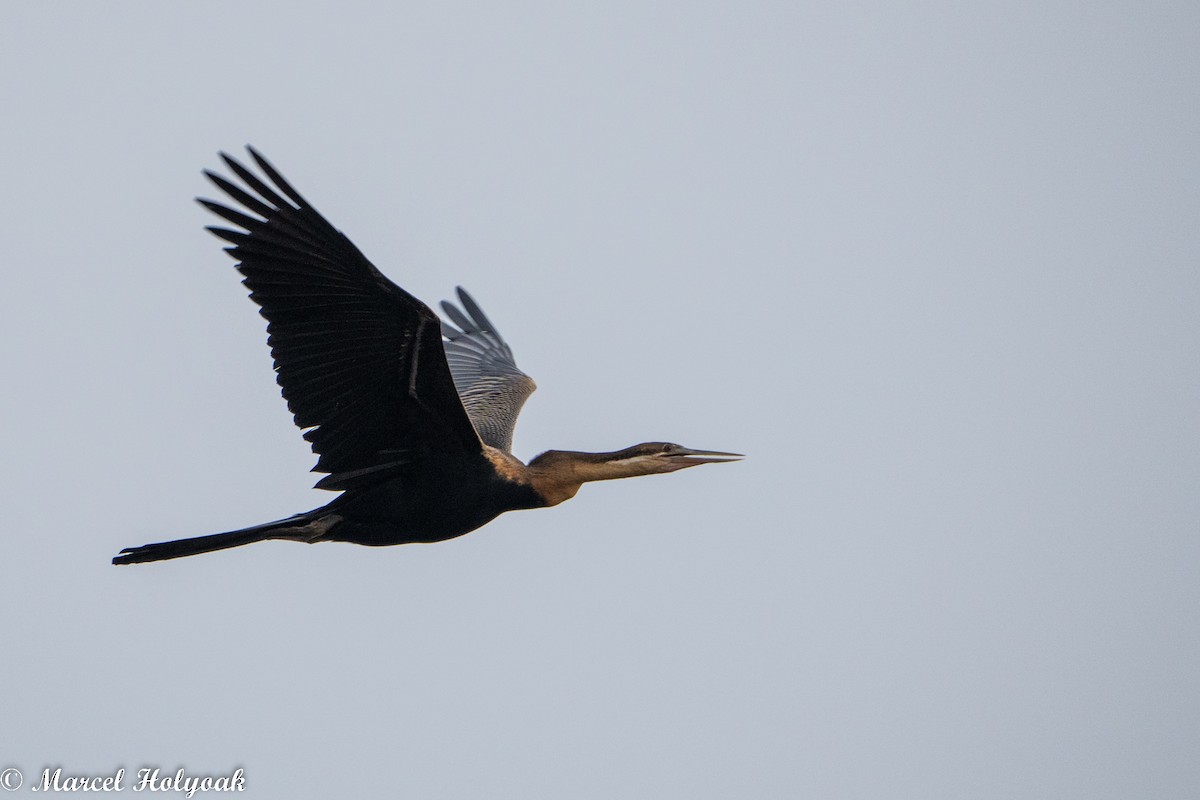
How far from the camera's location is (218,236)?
10.0 meters

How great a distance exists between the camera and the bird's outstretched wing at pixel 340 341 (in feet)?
32.4

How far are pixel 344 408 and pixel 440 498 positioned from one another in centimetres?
106

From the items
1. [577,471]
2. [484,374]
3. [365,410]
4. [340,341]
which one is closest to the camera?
[340,341]

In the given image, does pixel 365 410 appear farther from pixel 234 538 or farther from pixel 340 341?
pixel 234 538

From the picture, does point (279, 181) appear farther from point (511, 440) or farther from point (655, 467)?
point (511, 440)

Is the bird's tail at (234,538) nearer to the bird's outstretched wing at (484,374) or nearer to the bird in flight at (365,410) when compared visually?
the bird in flight at (365,410)

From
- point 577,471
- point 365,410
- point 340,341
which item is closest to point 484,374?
point 577,471

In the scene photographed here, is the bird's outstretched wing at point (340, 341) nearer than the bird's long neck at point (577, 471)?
Yes

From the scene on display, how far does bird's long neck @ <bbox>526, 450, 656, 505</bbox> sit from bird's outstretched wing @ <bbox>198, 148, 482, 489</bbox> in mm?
713

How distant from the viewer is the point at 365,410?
1066 centimetres

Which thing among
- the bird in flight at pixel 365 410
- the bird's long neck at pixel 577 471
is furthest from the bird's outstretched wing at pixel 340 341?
the bird's long neck at pixel 577 471

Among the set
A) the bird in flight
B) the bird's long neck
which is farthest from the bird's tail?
the bird's long neck

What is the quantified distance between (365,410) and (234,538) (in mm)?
1314

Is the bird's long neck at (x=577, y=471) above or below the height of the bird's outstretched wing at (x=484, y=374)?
below
